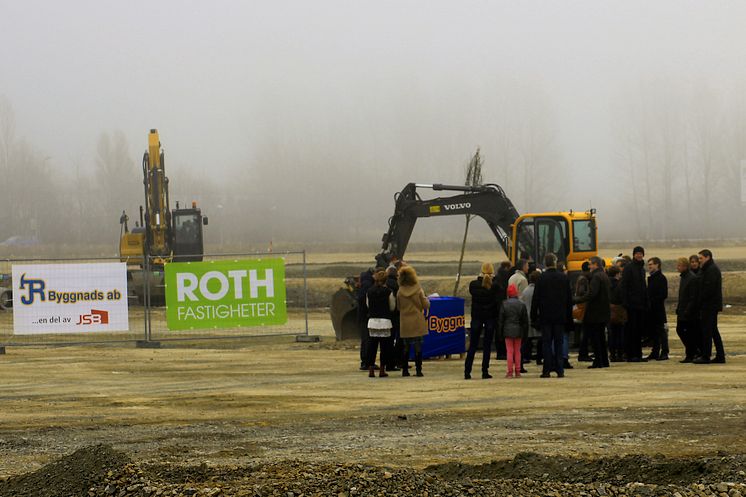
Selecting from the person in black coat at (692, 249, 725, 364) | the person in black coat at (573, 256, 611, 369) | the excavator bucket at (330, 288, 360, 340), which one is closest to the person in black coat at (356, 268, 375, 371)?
the person in black coat at (573, 256, 611, 369)

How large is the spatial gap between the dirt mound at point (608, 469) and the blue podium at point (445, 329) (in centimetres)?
1013

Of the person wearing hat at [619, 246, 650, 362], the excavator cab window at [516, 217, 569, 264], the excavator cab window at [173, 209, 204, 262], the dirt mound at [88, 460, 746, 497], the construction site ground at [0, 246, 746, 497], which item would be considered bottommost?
the construction site ground at [0, 246, 746, 497]

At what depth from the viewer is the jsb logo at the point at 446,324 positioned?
20531 mm

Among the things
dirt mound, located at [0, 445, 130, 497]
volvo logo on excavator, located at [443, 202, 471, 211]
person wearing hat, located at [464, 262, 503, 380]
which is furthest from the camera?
volvo logo on excavator, located at [443, 202, 471, 211]

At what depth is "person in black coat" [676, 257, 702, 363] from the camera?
61.1 ft

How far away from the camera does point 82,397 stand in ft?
53.9

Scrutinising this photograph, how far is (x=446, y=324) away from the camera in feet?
68.4

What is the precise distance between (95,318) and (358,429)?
474 inches

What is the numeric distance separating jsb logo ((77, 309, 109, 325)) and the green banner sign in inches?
49.2

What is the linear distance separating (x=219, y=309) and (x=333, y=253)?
59.9 m

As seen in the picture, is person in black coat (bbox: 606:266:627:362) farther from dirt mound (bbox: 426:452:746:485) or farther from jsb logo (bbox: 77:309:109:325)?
jsb logo (bbox: 77:309:109:325)

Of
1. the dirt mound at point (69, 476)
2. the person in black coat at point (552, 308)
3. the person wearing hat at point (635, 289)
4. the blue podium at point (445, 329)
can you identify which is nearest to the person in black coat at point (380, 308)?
the person in black coat at point (552, 308)

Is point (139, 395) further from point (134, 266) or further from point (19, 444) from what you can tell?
point (134, 266)

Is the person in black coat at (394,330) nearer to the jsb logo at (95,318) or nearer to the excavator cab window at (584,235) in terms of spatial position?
the jsb logo at (95,318)
